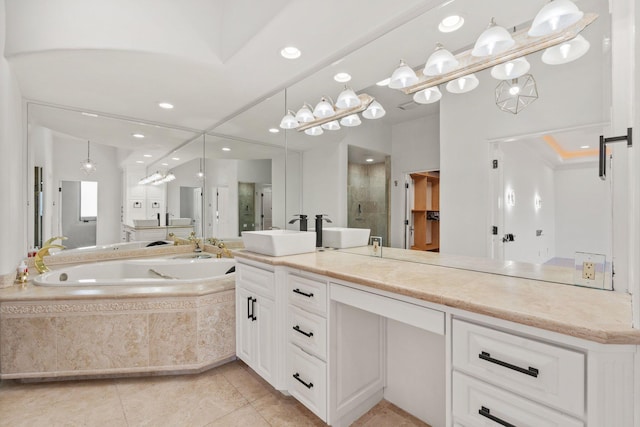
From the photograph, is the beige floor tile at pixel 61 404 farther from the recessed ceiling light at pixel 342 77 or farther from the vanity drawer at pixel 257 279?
the recessed ceiling light at pixel 342 77

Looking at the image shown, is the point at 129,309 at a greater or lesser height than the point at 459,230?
lesser

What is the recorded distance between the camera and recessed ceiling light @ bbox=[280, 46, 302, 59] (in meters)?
1.90

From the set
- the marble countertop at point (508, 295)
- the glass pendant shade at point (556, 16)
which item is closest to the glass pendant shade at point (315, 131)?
the marble countertop at point (508, 295)

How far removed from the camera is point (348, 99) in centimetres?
201

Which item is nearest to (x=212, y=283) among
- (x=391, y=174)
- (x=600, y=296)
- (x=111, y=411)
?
(x=111, y=411)

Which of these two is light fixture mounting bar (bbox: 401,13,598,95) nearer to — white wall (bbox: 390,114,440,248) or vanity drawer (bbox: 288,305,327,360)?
white wall (bbox: 390,114,440,248)

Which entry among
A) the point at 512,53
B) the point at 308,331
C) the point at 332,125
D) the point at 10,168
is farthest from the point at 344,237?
the point at 10,168

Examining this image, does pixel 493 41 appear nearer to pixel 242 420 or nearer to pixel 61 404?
pixel 242 420

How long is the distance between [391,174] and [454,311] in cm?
88

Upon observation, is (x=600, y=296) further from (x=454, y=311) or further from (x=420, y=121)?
(x=420, y=121)

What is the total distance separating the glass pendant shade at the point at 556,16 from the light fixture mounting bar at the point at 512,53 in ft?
0.09

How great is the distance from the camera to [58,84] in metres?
2.34

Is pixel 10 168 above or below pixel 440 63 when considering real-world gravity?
below

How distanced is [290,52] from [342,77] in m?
0.41
